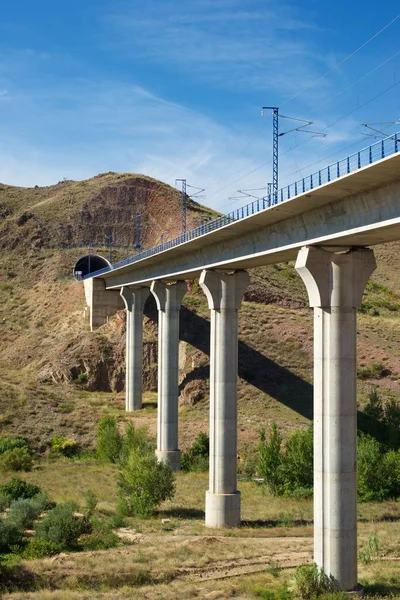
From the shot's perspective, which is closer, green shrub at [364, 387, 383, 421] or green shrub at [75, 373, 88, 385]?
green shrub at [364, 387, 383, 421]

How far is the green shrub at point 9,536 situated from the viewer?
100 ft

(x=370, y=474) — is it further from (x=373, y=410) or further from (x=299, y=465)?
(x=373, y=410)

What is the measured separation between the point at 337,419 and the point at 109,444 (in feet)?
106

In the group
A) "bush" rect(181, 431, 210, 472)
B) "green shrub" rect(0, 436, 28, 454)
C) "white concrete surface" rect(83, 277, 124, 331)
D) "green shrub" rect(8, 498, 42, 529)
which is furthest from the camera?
"white concrete surface" rect(83, 277, 124, 331)

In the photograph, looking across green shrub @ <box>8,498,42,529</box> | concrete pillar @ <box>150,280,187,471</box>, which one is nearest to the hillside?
concrete pillar @ <box>150,280,187,471</box>

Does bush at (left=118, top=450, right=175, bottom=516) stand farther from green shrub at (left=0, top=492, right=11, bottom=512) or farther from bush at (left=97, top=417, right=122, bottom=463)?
bush at (left=97, top=417, right=122, bottom=463)

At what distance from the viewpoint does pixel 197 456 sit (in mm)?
52625

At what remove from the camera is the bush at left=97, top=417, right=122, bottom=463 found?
2112 inches

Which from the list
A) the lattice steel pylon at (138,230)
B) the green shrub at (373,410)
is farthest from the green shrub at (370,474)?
the lattice steel pylon at (138,230)

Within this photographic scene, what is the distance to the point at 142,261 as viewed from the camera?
2212 inches

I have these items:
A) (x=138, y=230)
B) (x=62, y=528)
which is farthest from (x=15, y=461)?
(x=138, y=230)

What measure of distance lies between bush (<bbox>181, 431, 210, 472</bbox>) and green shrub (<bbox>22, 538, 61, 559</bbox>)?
69.1 ft

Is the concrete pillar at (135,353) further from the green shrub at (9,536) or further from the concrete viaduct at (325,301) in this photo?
the green shrub at (9,536)

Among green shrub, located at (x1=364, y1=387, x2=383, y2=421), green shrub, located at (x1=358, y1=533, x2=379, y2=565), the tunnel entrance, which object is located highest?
the tunnel entrance
